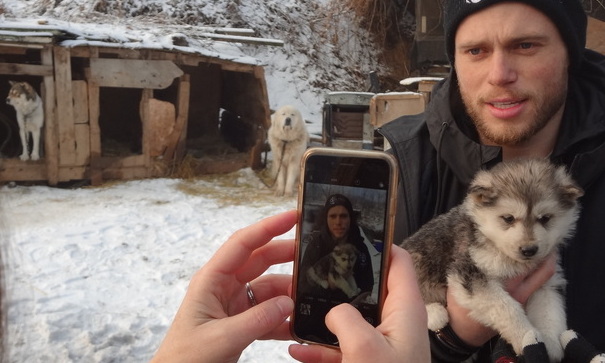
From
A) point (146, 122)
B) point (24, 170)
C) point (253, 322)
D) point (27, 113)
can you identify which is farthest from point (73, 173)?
point (253, 322)

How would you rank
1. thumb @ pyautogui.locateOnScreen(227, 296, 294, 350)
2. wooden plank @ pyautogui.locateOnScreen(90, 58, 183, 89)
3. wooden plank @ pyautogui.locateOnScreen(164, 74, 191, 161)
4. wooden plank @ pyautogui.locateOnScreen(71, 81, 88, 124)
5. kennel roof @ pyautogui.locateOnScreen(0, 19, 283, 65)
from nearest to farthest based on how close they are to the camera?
1. thumb @ pyautogui.locateOnScreen(227, 296, 294, 350)
2. kennel roof @ pyautogui.locateOnScreen(0, 19, 283, 65)
3. wooden plank @ pyautogui.locateOnScreen(71, 81, 88, 124)
4. wooden plank @ pyautogui.locateOnScreen(90, 58, 183, 89)
5. wooden plank @ pyautogui.locateOnScreen(164, 74, 191, 161)

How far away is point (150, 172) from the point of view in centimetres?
1091

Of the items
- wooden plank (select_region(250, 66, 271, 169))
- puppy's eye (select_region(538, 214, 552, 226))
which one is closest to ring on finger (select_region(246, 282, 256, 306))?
puppy's eye (select_region(538, 214, 552, 226))

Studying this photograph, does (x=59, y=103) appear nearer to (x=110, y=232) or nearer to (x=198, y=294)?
(x=110, y=232)

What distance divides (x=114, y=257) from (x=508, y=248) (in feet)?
18.0

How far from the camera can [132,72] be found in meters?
10.3

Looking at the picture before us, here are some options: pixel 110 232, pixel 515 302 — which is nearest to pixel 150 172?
pixel 110 232

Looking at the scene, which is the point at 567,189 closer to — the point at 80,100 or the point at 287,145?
the point at 287,145

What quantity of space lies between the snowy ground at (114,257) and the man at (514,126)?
2.00 metres

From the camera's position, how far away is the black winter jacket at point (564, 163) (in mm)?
2412

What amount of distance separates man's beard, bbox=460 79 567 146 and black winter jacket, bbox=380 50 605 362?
0.07 meters

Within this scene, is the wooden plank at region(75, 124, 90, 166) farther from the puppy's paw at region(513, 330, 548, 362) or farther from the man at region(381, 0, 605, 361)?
the puppy's paw at region(513, 330, 548, 362)

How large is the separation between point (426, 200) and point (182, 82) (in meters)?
9.03

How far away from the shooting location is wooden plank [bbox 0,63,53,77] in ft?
30.7
